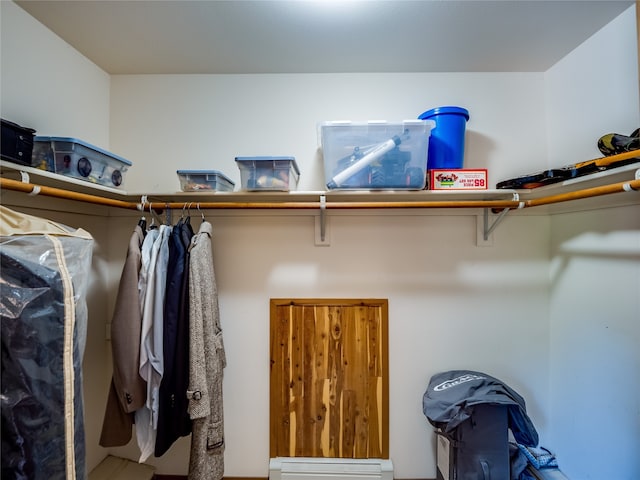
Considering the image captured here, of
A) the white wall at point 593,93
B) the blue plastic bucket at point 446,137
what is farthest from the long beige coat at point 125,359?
the white wall at point 593,93

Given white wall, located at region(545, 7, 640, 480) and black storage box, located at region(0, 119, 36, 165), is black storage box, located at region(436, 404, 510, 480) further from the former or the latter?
black storage box, located at region(0, 119, 36, 165)

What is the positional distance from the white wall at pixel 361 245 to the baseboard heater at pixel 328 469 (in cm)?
Answer: 11

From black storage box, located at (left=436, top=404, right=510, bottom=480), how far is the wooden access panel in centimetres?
39

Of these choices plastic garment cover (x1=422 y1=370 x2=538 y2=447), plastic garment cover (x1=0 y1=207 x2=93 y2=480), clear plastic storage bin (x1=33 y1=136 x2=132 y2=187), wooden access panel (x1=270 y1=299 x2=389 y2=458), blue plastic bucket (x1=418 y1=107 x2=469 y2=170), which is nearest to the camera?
plastic garment cover (x1=0 y1=207 x2=93 y2=480)

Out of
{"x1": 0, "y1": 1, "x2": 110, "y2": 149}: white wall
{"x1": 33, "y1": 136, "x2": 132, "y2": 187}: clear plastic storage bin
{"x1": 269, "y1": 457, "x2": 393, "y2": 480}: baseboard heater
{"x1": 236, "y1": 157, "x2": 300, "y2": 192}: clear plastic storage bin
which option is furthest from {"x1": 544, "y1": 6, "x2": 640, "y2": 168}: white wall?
{"x1": 0, "y1": 1, "x2": 110, "y2": 149}: white wall

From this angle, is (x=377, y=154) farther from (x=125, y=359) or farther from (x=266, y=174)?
(x=125, y=359)

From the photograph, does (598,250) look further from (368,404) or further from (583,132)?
(368,404)

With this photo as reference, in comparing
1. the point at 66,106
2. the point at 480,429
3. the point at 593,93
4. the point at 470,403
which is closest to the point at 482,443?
the point at 480,429

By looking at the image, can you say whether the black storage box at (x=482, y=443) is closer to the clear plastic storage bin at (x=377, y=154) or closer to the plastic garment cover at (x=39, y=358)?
the clear plastic storage bin at (x=377, y=154)

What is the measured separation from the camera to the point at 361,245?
5.09 ft

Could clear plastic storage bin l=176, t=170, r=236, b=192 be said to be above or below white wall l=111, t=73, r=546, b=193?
below

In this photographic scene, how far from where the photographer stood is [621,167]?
3.08 feet

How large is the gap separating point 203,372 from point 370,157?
1.19 meters

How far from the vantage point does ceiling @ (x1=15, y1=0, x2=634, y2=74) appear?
112cm
